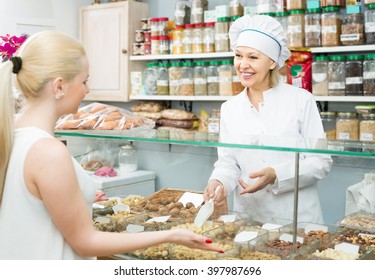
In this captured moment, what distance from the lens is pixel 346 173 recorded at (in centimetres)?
207

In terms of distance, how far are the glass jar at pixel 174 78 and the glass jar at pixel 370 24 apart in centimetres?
142

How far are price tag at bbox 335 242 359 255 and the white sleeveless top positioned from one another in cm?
84

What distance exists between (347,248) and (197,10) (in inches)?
102

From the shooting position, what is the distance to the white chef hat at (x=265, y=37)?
92.4 inches

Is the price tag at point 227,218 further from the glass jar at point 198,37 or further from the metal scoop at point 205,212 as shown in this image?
the glass jar at point 198,37

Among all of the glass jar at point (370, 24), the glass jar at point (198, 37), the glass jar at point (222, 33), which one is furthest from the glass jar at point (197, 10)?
the glass jar at point (370, 24)

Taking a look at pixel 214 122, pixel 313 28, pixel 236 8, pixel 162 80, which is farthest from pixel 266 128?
pixel 162 80

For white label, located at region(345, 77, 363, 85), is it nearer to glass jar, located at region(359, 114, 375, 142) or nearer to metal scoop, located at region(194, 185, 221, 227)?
glass jar, located at region(359, 114, 375, 142)

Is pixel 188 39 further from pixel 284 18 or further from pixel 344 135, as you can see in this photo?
pixel 344 135

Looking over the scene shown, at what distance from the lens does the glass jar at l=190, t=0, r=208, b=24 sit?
3.91 metres

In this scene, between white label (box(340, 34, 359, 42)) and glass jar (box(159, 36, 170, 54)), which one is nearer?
white label (box(340, 34, 359, 42))

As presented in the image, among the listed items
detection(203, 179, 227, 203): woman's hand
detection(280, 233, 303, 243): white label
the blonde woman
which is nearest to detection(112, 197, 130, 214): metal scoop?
detection(203, 179, 227, 203): woman's hand

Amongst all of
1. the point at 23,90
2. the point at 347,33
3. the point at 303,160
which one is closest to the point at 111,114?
the point at 303,160

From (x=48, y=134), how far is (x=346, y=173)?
48.2 inches
